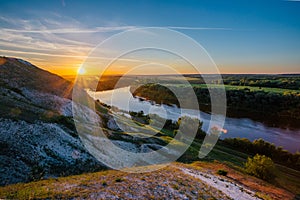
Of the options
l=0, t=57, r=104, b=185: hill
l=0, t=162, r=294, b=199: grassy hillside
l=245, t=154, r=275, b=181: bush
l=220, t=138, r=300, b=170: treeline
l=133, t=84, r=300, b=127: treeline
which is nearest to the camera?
l=0, t=162, r=294, b=199: grassy hillside

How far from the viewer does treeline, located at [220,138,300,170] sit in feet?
143

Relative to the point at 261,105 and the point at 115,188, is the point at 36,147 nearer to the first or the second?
the point at 115,188

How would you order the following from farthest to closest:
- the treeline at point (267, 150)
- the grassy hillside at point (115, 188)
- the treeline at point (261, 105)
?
1. the treeline at point (261, 105)
2. the treeline at point (267, 150)
3. the grassy hillside at point (115, 188)

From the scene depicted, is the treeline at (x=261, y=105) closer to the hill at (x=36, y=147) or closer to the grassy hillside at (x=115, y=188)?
the hill at (x=36, y=147)

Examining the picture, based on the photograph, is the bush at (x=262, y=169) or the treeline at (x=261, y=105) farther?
the treeline at (x=261, y=105)

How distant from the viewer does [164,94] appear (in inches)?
4865

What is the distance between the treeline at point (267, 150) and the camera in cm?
4372

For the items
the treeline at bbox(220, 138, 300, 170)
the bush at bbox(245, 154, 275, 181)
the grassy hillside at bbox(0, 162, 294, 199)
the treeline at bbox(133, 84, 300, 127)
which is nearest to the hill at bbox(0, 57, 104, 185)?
the grassy hillside at bbox(0, 162, 294, 199)

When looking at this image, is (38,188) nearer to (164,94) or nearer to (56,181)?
(56,181)

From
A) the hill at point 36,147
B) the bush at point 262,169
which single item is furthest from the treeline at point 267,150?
the hill at point 36,147

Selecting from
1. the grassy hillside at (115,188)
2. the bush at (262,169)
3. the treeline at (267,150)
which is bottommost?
the treeline at (267,150)

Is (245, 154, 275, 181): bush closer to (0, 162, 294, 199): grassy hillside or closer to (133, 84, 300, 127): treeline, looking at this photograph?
(0, 162, 294, 199): grassy hillside

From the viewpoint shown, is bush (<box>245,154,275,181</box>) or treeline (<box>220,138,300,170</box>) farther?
treeline (<box>220,138,300,170</box>)

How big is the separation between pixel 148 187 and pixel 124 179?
1822 mm
